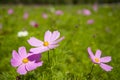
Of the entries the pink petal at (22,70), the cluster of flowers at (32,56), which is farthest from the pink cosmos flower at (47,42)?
the pink petal at (22,70)

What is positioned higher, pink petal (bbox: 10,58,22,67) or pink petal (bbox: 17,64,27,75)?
pink petal (bbox: 10,58,22,67)

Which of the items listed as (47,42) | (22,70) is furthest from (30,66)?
(47,42)

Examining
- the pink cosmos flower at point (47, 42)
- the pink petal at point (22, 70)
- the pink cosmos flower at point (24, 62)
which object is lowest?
the pink petal at point (22, 70)

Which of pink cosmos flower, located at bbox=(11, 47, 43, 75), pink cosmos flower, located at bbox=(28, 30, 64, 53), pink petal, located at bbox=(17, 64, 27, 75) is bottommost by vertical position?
pink petal, located at bbox=(17, 64, 27, 75)

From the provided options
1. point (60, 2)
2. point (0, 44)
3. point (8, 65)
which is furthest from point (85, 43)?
point (60, 2)

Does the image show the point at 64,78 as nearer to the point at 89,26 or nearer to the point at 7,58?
the point at 7,58

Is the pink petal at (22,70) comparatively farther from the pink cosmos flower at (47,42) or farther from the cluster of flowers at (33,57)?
the pink cosmos flower at (47,42)

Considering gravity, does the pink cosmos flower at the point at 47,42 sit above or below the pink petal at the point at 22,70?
above

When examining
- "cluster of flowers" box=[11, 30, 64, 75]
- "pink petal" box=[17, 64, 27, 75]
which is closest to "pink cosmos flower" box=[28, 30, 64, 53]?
"cluster of flowers" box=[11, 30, 64, 75]

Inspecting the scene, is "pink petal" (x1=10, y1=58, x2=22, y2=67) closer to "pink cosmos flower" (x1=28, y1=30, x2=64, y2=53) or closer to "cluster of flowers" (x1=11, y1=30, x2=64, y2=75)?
"cluster of flowers" (x1=11, y1=30, x2=64, y2=75)

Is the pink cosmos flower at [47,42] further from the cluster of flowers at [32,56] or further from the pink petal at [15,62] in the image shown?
the pink petal at [15,62]

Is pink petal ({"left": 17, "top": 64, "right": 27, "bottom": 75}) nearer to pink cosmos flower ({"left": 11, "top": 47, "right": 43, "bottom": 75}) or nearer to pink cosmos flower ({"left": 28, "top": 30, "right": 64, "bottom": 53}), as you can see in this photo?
pink cosmos flower ({"left": 11, "top": 47, "right": 43, "bottom": 75})
